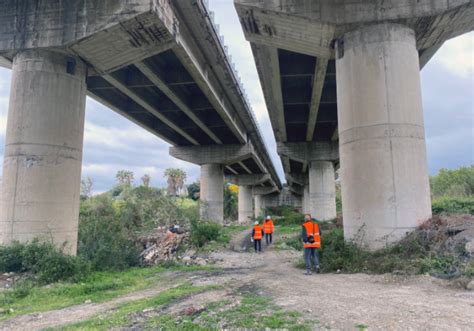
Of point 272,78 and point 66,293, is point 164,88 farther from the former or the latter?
point 66,293

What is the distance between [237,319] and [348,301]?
7.69 feet

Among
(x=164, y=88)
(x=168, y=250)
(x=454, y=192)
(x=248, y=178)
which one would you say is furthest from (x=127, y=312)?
(x=248, y=178)

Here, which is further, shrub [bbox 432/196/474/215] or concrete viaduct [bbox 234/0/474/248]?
shrub [bbox 432/196/474/215]

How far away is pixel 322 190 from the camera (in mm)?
32406

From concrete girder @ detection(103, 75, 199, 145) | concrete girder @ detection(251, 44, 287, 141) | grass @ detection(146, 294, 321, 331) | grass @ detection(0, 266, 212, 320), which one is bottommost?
grass @ detection(0, 266, 212, 320)

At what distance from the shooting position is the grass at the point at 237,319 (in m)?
5.25

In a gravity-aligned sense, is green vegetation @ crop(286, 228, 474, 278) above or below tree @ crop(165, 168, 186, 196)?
below

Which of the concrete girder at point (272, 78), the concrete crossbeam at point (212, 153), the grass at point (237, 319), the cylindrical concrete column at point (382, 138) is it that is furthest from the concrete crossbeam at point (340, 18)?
the concrete crossbeam at point (212, 153)

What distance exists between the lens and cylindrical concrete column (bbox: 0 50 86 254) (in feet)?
38.2

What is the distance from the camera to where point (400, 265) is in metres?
9.34

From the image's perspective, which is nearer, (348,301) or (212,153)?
(348,301)

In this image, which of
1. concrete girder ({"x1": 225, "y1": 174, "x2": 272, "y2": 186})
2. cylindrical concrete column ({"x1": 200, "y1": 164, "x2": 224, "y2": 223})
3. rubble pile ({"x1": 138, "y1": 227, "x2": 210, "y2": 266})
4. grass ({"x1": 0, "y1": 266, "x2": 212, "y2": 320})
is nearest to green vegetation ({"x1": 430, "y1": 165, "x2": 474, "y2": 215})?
rubble pile ({"x1": 138, "y1": 227, "x2": 210, "y2": 266})

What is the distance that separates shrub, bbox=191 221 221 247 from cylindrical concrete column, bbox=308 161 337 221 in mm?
14167

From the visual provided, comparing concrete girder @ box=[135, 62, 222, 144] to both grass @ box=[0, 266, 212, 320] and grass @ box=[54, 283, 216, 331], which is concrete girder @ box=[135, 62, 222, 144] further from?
grass @ box=[54, 283, 216, 331]
